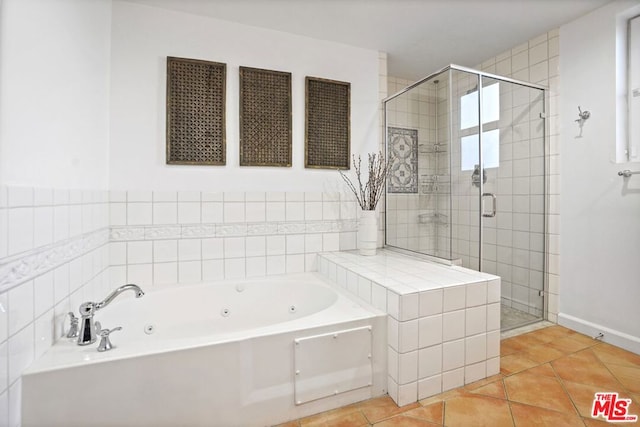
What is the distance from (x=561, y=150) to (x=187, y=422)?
3074mm

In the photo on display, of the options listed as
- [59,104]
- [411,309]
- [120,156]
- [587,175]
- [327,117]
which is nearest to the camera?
[59,104]

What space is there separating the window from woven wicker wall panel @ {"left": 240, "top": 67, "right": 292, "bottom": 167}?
1326mm

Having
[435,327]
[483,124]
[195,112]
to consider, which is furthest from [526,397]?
[195,112]

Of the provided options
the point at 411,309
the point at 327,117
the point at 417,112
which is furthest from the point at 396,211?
the point at 411,309

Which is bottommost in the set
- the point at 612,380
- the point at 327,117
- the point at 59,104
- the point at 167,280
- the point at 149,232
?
the point at 612,380

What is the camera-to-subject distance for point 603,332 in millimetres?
2143

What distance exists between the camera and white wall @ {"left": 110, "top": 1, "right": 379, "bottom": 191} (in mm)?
2059

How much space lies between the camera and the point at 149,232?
213 cm

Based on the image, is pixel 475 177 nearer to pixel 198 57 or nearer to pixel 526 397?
pixel 526 397

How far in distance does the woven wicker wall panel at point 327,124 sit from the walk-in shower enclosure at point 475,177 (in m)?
0.43

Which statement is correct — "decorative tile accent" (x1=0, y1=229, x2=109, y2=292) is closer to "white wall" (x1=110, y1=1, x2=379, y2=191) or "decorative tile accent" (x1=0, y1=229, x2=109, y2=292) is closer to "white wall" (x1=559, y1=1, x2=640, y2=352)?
"white wall" (x1=110, y1=1, x2=379, y2=191)

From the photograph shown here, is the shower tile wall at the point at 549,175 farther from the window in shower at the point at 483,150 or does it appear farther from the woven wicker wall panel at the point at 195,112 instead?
the woven wicker wall panel at the point at 195,112

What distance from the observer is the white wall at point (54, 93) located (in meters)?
1.06

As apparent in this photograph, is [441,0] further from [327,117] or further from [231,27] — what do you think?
[231,27]
